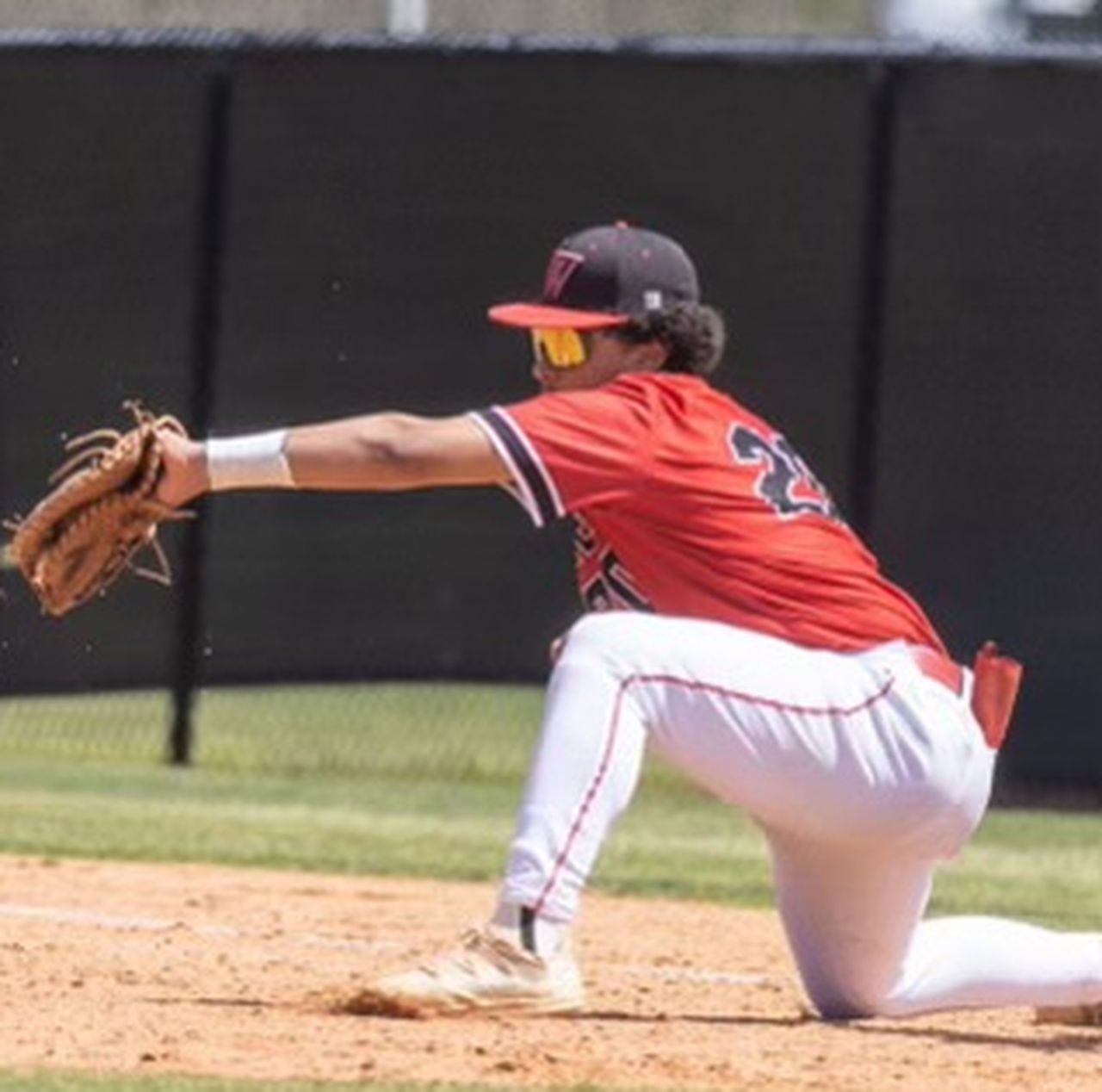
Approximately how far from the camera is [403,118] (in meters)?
13.7

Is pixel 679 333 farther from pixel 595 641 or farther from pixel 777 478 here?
pixel 595 641

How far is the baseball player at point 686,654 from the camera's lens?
621 centimetres

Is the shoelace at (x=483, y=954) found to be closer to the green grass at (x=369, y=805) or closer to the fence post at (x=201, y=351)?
the green grass at (x=369, y=805)

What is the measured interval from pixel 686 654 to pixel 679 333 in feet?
2.03

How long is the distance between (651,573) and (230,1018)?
1.05 metres

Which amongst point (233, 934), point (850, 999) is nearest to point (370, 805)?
point (233, 934)

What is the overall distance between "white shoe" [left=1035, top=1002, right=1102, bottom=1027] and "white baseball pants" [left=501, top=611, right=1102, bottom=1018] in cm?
54

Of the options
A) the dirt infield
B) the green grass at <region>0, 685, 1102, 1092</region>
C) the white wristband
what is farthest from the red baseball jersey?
the green grass at <region>0, 685, 1102, 1092</region>

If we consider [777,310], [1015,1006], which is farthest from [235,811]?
[1015,1006]

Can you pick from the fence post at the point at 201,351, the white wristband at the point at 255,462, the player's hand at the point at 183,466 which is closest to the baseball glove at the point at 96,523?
the player's hand at the point at 183,466

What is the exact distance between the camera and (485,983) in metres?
6.41

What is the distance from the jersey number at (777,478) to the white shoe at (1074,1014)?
1.05 metres

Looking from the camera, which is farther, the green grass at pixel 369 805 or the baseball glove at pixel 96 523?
the green grass at pixel 369 805

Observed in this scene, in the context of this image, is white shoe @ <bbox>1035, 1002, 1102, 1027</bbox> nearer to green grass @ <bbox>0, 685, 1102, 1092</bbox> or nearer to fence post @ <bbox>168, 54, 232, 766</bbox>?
green grass @ <bbox>0, 685, 1102, 1092</bbox>
